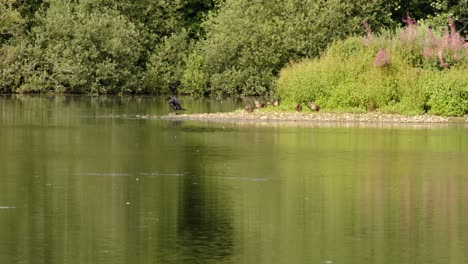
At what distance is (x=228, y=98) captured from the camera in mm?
59438

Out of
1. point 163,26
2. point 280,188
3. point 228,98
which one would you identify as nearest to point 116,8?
point 163,26

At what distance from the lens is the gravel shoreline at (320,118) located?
37781 millimetres

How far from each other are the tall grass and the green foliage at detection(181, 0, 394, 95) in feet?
58.1

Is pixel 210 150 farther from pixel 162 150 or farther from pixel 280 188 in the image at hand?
pixel 280 188

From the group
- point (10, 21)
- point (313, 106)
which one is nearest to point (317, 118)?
point (313, 106)

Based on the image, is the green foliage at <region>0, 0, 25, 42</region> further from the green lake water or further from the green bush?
the green lake water

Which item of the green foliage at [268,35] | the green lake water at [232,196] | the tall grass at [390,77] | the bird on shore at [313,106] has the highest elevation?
the green foliage at [268,35]

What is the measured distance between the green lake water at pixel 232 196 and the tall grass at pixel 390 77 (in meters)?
7.79

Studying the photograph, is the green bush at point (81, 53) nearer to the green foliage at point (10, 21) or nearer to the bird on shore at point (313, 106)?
the green foliage at point (10, 21)

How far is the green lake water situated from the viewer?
13.2 metres

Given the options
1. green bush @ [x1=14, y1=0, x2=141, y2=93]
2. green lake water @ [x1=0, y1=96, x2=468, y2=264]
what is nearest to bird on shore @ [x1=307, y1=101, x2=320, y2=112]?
green lake water @ [x1=0, y1=96, x2=468, y2=264]

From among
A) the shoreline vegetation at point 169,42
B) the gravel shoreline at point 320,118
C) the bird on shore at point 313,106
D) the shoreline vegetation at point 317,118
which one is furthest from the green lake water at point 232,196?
the shoreline vegetation at point 169,42

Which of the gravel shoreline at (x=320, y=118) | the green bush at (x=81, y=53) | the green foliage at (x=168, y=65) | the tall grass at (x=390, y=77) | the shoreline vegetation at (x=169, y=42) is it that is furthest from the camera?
the green foliage at (x=168, y=65)

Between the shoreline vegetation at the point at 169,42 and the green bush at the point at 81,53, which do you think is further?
the green bush at the point at 81,53
